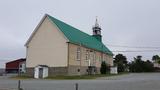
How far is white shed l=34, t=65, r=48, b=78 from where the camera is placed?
142 feet

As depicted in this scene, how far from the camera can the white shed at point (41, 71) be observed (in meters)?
43.2

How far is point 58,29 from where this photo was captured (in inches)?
1750

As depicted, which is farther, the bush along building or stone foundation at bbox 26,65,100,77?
the bush along building

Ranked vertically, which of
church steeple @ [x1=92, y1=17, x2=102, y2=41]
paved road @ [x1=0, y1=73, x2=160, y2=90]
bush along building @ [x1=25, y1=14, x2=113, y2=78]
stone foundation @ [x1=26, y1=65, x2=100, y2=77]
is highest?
church steeple @ [x1=92, y1=17, x2=102, y2=41]

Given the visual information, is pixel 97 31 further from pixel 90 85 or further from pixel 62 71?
pixel 90 85

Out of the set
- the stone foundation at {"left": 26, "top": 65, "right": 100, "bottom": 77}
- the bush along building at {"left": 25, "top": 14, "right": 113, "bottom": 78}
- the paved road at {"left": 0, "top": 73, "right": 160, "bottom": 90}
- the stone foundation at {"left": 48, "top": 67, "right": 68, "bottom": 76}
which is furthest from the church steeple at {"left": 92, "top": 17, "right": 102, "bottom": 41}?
the paved road at {"left": 0, "top": 73, "right": 160, "bottom": 90}

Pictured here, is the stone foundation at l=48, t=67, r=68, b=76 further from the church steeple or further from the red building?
the church steeple

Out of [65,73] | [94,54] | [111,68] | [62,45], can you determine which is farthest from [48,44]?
[111,68]

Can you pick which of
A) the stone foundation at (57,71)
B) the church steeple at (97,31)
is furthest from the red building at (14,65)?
the stone foundation at (57,71)

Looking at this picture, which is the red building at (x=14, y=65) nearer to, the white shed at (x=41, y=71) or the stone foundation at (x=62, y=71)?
the stone foundation at (x=62, y=71)

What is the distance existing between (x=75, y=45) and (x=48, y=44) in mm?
4619

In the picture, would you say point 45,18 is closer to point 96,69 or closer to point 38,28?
point 38,28

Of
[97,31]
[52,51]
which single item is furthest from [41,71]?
[97,31]

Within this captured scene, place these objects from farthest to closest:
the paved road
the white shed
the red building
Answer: the red building < the white shed < the paved road
